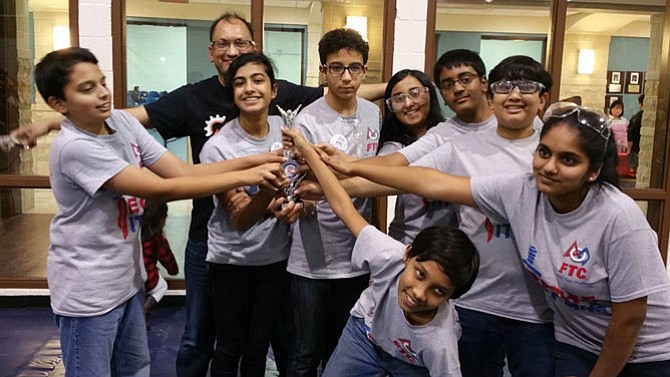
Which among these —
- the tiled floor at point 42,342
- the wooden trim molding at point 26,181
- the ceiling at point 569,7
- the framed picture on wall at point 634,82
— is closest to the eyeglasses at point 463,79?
the ceiling at point 569,7

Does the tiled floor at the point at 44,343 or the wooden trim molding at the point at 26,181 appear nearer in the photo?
the tiled floor at the point at 44,343

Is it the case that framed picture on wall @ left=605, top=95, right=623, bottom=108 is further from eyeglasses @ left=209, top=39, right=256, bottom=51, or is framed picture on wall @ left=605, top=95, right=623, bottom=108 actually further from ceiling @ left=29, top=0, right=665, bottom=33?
eyeglasses @ left=209, top=39, right=256, bottom=51

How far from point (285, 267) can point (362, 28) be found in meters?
2.46

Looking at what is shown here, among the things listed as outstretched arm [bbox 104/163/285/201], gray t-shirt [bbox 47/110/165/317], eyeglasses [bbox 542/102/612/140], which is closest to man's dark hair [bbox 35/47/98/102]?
gray t-shirt [bbox 47/110/165/317]

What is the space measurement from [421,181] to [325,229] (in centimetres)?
51

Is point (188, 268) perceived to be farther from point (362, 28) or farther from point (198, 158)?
point (362, 28)

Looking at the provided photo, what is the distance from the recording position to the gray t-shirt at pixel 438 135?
1990 millimetres

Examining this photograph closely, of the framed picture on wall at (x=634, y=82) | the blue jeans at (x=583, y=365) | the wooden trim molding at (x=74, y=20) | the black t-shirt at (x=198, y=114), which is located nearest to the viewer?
the blue jeans at (x=583, y=365)

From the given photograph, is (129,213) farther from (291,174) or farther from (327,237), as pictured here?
(327,237)

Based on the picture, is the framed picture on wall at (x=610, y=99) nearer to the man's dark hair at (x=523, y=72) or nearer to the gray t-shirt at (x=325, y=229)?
the man's dark hair at (x=523, y=72)

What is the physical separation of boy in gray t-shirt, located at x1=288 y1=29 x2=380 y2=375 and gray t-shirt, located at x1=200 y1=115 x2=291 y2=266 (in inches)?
3.9

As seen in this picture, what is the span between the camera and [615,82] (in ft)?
18.1

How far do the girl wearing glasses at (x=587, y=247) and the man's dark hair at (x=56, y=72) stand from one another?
1.30 metres

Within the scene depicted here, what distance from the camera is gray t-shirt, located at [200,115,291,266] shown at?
2.11 meters
